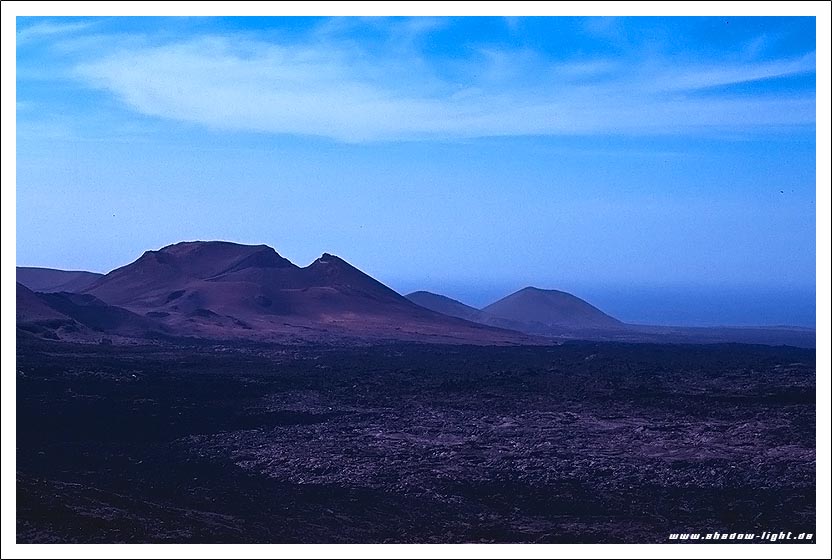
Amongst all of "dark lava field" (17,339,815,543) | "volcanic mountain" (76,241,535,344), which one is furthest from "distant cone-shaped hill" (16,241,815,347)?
"dark lava field" (17,339,815,543)

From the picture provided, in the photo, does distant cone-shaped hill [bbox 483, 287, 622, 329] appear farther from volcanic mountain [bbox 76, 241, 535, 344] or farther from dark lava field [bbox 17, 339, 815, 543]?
dark lava field [bbox 17, 339, 815, 543]

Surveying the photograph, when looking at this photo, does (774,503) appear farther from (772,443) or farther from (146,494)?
(146,494)

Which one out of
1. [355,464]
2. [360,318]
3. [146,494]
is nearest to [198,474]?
[146,494]

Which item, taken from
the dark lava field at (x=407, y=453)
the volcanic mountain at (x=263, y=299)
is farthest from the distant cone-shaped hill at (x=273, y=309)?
the dark lava field at (x=407, y=453)

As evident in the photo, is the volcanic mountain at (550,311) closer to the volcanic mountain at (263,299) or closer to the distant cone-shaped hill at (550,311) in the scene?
the distant cone-shaped hill at (550,311)

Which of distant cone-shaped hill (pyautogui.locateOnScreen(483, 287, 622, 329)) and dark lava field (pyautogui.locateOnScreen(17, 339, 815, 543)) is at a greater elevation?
distant cone-shaped hill (pyautogui.locateOnScreen(483, 287, 622, 329))

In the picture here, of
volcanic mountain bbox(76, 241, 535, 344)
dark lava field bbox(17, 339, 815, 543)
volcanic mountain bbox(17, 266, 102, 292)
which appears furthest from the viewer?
volcanic mountain bbox(17, 266, 102, 292)

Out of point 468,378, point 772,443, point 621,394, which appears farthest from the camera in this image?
point 468,378
